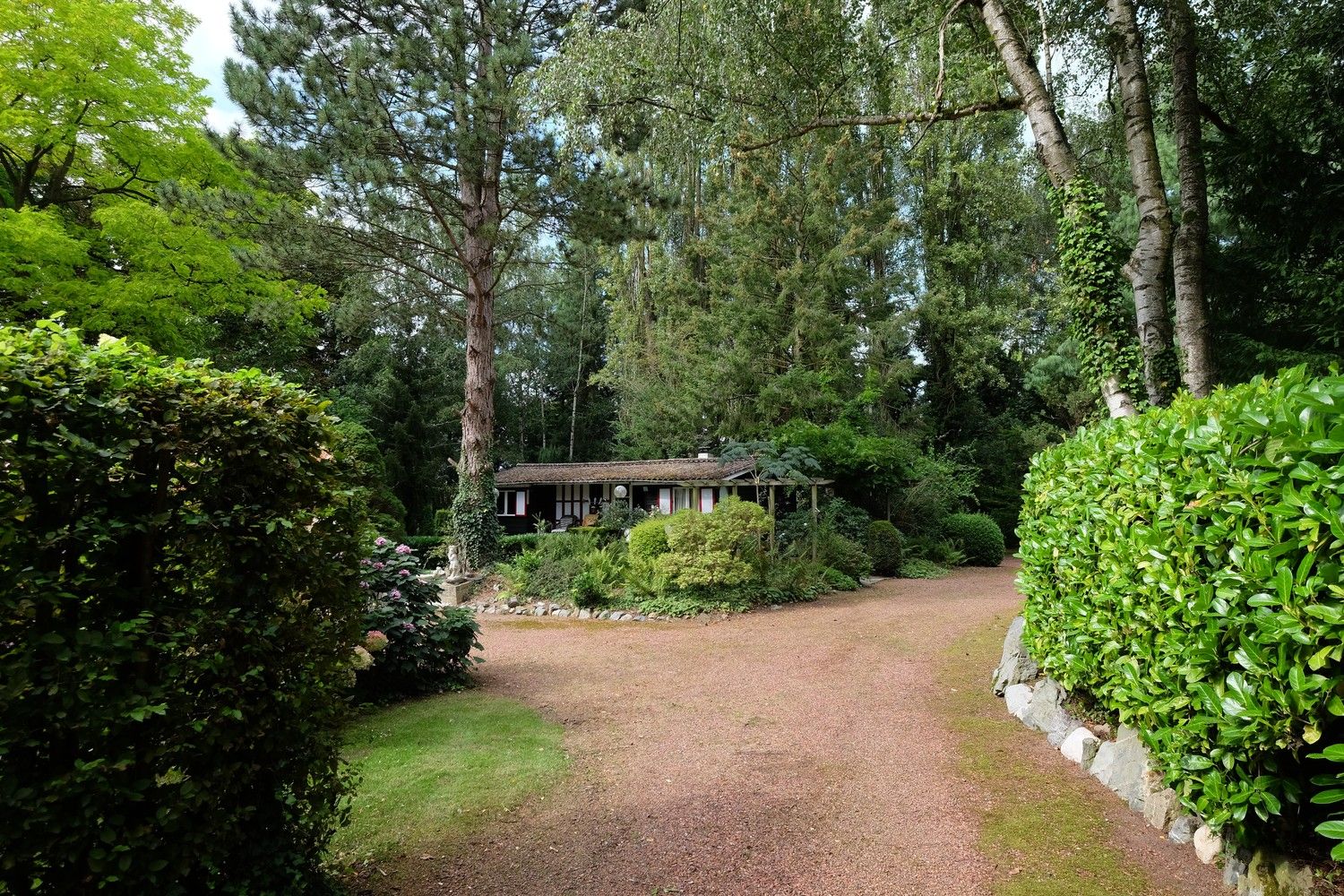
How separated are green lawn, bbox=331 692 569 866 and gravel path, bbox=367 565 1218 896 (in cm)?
18

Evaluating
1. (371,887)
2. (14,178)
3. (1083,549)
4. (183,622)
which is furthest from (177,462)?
(14,178)

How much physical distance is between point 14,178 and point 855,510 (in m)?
18.3

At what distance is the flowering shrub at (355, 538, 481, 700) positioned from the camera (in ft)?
18.9

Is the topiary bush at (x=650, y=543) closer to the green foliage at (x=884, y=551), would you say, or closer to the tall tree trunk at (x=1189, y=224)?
the green foliage at (x=884, y=551)

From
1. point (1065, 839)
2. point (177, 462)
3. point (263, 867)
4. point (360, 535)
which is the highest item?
point (177, 462)

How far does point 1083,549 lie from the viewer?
13.1 feet

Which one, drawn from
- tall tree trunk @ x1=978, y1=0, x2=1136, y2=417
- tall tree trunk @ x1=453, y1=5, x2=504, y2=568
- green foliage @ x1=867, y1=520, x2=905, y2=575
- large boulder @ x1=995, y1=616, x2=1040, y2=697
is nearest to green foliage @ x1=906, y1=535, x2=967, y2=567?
green foliage @ x1=867, y1=520, x2=905, y2=575

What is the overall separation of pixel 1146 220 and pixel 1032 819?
5.83 meters

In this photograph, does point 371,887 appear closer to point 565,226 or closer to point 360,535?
point 360,535

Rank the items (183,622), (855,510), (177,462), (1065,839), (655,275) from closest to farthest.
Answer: (183,622) < (177,462) < (1065,839) < (855,510) < (655,275)

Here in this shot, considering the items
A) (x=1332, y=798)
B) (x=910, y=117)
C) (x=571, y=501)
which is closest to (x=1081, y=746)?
(x=1332, y=798)

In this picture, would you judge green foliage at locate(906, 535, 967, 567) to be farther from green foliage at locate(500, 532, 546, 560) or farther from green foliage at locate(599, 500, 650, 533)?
green foliage at locate(500, 532, 546, 560)

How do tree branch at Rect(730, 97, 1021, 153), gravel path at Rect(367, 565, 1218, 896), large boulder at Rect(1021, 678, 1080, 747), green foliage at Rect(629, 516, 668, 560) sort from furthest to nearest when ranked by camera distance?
green foliage at Rect(629, 516, 668, 560) → tree branch at Rect(730, 97, 1021, 153) → large boulder at Rect(1021, 678, 1080, 747) → gravel path at Rect(367, 565, 1218, 896)

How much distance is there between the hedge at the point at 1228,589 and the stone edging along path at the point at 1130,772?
15 centimetres
